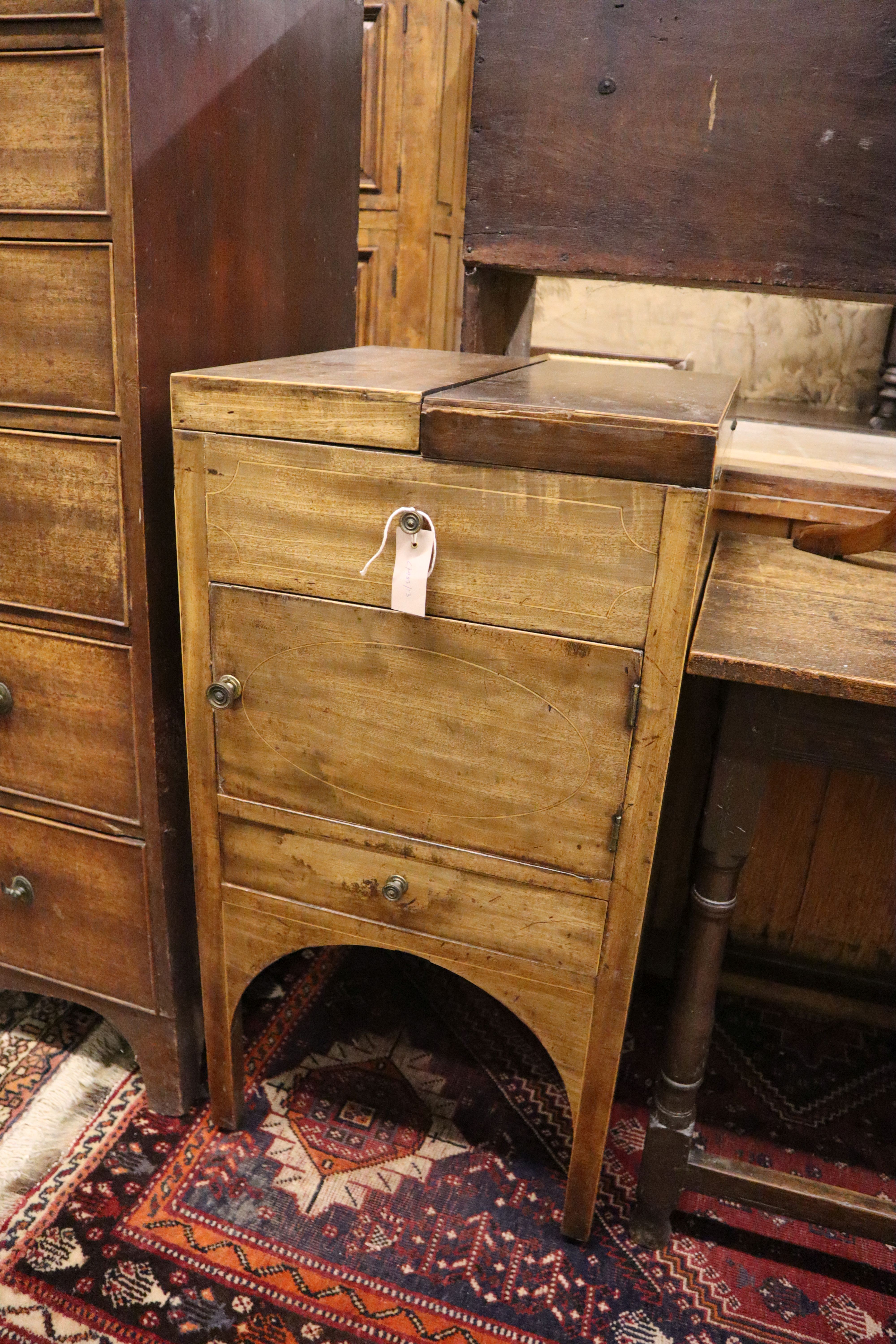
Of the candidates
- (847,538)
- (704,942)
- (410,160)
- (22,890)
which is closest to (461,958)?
(704,942)

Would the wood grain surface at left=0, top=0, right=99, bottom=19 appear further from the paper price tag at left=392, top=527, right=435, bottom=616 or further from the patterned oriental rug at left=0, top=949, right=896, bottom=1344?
the patterned oriental rug at left=0, top=949, right=896, bottom=1344

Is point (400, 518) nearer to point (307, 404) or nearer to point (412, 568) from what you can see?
point (412, 568)

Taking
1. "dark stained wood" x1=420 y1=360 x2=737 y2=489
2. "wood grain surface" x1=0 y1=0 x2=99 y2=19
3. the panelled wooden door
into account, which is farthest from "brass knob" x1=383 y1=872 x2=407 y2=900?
the panelled wooden door

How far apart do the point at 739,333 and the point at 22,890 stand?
2.57m

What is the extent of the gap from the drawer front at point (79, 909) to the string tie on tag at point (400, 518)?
0.60 metres

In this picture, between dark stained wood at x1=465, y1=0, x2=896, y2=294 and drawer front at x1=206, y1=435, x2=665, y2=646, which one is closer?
drawer front at x1=206, y1=435, x2=665, y2=646

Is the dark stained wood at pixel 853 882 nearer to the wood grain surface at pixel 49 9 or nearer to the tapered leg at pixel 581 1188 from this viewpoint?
the tapered leg at pixel 581 1188

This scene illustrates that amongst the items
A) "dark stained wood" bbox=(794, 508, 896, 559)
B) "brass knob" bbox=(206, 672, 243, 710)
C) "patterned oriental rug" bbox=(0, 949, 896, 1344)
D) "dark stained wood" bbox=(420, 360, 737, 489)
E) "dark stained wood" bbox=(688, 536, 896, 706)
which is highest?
"dark stained wood" bbox=(420, 360, 737, 489)

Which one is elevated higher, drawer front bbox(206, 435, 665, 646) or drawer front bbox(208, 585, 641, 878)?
drawer front bbox(206, 435, 665, 646)

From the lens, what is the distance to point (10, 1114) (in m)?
1.54

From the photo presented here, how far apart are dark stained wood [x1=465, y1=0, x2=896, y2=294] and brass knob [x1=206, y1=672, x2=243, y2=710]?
99 centimetres

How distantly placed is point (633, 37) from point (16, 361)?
110cm

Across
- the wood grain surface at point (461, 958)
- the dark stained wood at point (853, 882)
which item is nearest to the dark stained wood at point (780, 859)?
the dark stained wood at point (853, 882)

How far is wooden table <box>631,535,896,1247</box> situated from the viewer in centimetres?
107
